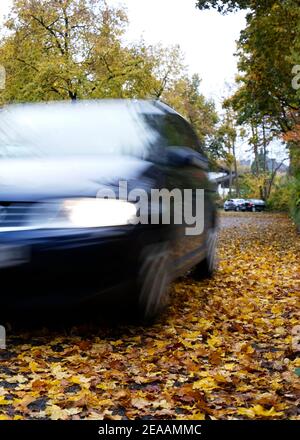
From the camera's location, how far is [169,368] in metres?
3.58

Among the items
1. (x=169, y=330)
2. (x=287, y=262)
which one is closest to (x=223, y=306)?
(x=169, y=330)

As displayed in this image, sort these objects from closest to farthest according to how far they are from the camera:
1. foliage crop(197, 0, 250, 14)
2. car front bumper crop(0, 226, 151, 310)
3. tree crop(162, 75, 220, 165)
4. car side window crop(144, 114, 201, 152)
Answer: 1. car front bumper crop(0, 226, 151, 310)
2. car side window crop(144, 114, 201, 152)
3. foliage crop(197, 0, 250, 14)
4. tree crop(162, 75, 220, 165)

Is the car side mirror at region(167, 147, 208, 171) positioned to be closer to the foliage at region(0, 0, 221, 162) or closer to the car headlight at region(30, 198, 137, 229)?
the car headlight at region(30, 198, 137, 229)

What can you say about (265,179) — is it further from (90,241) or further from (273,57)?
(90,241)

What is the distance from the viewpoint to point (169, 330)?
4.42 meters

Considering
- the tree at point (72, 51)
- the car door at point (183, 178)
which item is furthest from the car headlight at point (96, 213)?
the tree at point (72, 51)

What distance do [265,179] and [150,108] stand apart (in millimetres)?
45435

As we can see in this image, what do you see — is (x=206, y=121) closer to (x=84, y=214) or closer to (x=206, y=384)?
(x=84, y=214)

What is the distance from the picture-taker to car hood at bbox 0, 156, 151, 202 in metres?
3.67

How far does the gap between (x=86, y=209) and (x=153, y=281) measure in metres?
0.85

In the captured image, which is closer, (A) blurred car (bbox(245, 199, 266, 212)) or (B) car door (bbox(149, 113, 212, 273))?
(B) car door (bbox(149, 113, 212, 273))

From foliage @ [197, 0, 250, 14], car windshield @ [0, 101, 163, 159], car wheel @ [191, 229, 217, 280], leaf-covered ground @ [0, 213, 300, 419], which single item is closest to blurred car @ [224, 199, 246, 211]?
foliage @ [197, 0, 250, 14]

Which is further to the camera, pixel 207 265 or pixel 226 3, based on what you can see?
pixel 226 3

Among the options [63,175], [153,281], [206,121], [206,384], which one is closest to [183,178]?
[153,281]
